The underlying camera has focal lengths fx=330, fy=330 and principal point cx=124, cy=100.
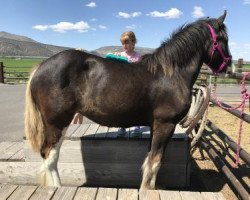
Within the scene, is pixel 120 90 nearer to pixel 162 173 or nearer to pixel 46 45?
pixel 162 173

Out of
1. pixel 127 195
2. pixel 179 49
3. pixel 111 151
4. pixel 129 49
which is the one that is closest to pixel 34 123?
pixel 111 151

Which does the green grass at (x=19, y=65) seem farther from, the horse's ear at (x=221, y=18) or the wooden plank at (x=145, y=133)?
the horse's ear at (x=221, y=18)

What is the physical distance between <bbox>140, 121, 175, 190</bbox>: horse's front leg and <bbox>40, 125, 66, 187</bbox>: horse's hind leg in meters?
1.05

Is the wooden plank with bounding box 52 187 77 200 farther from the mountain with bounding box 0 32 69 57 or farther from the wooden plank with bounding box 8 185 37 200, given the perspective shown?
the mountain with bounding box 0 32 69 57

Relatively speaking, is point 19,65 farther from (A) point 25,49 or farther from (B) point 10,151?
(A) point 25,49

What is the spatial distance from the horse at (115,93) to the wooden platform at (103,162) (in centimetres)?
71

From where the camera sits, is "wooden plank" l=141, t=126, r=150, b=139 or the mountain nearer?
"wooden plank" l=141, t=126, r=150, b=139

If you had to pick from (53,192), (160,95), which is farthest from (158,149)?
(53,192)

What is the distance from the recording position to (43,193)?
301cm

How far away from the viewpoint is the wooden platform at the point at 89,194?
292 cm

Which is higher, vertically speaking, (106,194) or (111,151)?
(106,194)

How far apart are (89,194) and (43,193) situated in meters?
0.42

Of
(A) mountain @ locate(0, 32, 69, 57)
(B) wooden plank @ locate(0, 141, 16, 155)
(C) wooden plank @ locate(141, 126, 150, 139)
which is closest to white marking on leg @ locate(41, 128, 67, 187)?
(C) wooden plank @ locate(141, 126, 150, 139)

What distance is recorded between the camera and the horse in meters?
3.72
